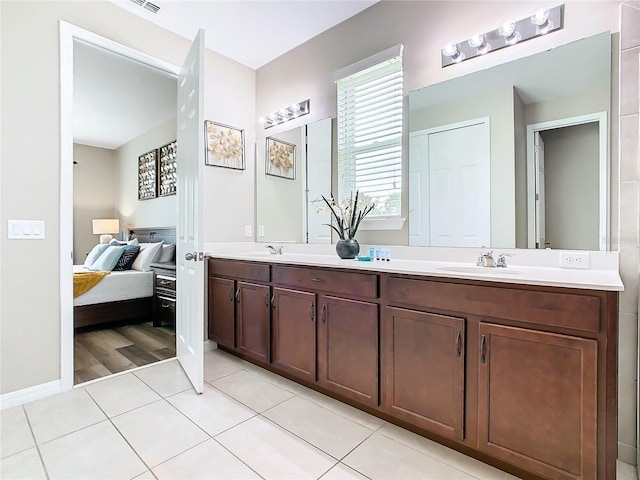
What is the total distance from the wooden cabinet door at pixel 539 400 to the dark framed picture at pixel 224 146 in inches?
103

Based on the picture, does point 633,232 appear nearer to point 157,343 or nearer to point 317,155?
point 317,155

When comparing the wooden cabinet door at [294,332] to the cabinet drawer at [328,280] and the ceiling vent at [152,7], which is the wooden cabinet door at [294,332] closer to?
the cabinet drawer at [328,280]

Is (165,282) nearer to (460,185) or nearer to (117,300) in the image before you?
(117,300)

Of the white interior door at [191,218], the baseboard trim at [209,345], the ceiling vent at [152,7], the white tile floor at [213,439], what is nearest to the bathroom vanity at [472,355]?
the white tile floor at [213,439]

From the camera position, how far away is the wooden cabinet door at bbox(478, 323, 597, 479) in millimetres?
1217

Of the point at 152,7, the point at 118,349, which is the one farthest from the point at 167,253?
the point at 152,7

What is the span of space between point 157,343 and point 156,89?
2.91 metres

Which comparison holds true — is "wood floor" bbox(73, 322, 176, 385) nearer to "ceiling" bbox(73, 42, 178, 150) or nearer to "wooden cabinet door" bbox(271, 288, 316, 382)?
"wooden cabinet door" bbox(271, 288, 316, 382)

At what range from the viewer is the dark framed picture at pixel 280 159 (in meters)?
3.09

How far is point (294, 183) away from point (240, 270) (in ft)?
3.16

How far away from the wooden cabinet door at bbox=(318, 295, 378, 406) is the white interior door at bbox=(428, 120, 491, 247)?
73cm

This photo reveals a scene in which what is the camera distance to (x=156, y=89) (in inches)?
156

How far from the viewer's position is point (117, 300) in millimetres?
3732

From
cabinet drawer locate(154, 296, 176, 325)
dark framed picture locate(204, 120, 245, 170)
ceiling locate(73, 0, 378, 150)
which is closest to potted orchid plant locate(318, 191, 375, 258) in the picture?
dark framed picture locate(204, 120, 245, 170)
